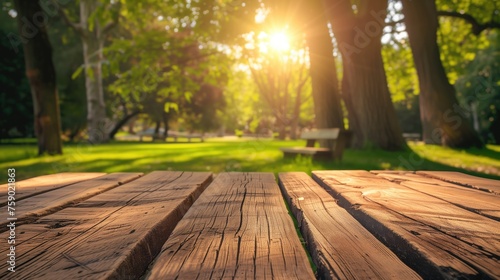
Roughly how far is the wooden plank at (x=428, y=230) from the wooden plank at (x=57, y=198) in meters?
1.33

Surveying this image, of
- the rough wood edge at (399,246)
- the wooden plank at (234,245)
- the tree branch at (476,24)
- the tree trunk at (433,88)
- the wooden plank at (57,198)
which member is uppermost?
the tree branch at (476,24)

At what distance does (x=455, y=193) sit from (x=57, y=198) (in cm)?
205

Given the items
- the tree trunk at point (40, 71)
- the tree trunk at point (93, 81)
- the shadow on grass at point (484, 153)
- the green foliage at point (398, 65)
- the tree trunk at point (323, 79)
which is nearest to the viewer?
the shadow on grass at point (484, 153)

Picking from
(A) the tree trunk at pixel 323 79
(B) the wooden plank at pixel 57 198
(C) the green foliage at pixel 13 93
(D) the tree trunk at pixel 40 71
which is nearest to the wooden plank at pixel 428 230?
(B) the wooden plank at pixel 57 198

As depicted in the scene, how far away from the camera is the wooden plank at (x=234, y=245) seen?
3.02 ft

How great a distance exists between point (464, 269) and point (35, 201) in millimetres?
1785

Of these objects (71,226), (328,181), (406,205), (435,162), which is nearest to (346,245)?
(406,205)

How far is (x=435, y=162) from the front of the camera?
8.15 meters

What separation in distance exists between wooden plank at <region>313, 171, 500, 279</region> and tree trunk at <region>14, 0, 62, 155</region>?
440 inches

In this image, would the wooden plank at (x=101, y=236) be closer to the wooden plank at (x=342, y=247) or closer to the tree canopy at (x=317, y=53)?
the wooden plank at (x=342, y=247)

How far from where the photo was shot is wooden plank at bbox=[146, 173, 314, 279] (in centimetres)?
92

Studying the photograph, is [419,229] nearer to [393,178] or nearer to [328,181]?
[328,181]

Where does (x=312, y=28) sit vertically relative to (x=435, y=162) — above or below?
above

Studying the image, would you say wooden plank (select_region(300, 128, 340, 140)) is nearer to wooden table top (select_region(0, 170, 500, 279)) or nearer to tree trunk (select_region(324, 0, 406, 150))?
tree trunk (select_region(324, 0, 406, 150))
